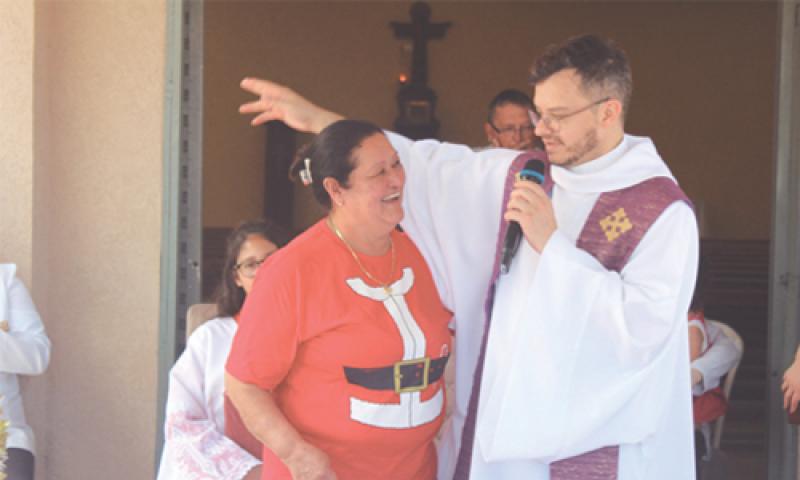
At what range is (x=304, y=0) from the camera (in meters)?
12.3

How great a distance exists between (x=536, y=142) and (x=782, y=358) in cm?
141

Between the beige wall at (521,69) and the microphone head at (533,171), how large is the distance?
917cm

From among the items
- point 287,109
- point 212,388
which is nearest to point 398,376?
point 287,109

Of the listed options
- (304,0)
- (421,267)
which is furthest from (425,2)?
(421,267)

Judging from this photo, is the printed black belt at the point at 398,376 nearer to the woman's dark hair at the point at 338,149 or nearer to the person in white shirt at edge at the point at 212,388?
the woman's dark hair at the point at 338,149

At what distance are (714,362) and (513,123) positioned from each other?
52.9 inches

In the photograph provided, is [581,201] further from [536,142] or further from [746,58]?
[746,58]

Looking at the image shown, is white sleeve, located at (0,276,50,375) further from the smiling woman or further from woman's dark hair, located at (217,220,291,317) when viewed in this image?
the smiling woman

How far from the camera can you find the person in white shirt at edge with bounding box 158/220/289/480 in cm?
332

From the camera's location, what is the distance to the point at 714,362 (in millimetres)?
4406

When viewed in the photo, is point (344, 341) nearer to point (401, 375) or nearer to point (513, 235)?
point (401, 375)

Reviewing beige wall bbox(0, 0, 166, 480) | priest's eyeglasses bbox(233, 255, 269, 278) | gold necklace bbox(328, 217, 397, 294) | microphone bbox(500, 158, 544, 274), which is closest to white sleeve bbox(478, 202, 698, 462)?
microphone bbox(500, 158, 544, 274)

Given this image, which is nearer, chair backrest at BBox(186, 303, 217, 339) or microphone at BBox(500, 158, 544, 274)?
microphone at BBox(500, 158, 544, 274)

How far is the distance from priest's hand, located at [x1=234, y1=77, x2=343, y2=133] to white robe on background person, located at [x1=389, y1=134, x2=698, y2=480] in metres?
0.69
